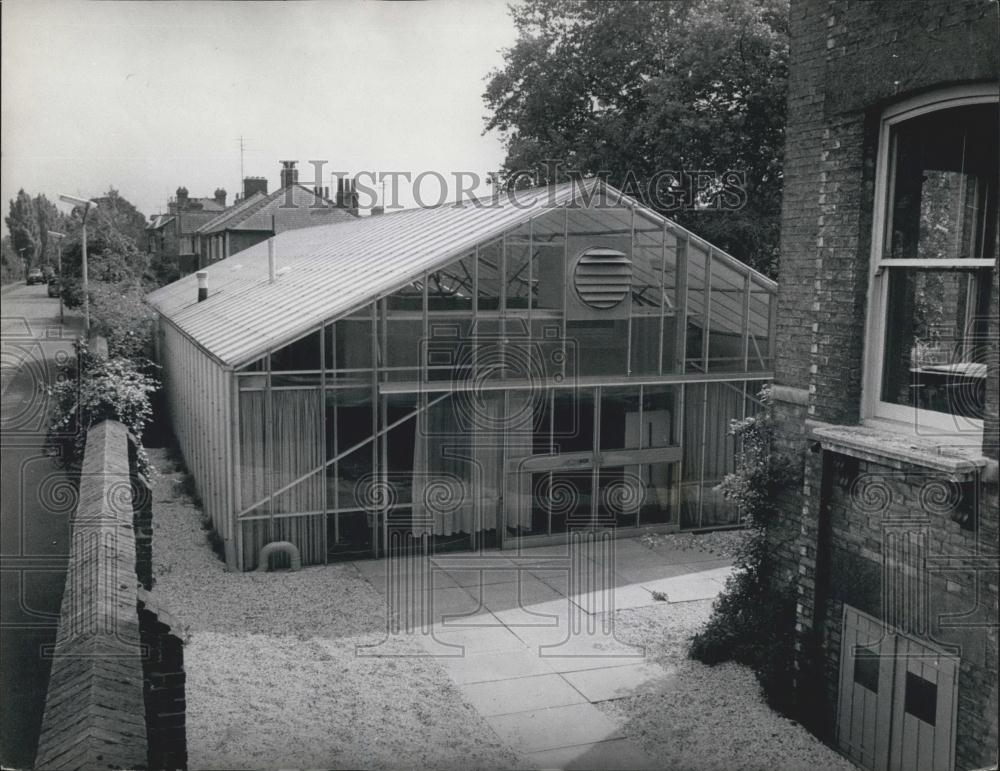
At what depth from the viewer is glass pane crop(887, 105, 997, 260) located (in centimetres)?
698

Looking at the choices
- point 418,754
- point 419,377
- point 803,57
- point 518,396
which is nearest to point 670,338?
point 518,396

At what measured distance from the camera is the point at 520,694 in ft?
32.3

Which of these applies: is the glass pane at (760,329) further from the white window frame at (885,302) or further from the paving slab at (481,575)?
the white window frame at (885,302)

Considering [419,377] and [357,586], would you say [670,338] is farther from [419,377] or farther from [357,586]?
[357,586]

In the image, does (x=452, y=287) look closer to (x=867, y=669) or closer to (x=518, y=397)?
(x=518, y=397)

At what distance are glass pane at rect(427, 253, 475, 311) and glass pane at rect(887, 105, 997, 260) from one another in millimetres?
7682

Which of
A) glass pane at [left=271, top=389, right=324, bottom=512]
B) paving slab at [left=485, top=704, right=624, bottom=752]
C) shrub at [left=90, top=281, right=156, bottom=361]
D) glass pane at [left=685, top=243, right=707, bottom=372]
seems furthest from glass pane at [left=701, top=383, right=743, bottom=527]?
shrub at [left=90, top=281, right=156, bottom=361]

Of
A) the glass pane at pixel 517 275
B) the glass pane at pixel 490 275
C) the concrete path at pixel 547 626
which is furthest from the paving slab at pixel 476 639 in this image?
the glass pane at pixel 517 275

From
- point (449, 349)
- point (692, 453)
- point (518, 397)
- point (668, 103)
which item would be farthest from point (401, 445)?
point (668, 103)

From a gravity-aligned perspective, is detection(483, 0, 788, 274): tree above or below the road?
above

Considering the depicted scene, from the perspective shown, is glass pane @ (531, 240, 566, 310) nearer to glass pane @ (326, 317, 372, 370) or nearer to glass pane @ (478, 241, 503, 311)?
glass pane @ (478, 241, 503, 311)

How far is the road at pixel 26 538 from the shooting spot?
8.20 metres

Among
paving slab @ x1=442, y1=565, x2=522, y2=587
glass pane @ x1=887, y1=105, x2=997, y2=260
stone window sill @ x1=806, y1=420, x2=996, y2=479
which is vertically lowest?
paving slab @ x1=442, y1=565, x2=522, y2=587

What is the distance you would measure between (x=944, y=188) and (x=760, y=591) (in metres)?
4.54
